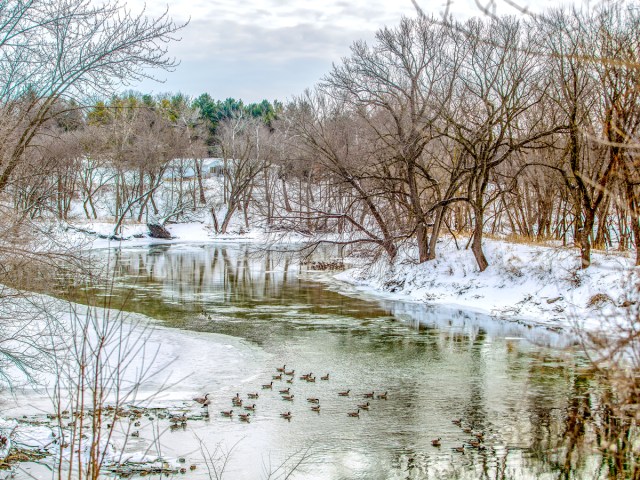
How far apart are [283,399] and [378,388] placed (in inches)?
75.2

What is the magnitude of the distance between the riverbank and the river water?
1321 mm

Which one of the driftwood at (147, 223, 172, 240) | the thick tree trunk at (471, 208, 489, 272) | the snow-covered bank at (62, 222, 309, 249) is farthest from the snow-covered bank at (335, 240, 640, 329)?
the driftwood at (147, 223, 172, 240)

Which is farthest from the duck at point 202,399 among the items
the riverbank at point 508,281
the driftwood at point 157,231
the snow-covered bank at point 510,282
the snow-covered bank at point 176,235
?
the driftwood at point 157,231

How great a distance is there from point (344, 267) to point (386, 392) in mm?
22347

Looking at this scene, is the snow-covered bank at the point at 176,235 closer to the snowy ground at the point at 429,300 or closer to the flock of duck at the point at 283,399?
the snowy ground at the point at 429,300

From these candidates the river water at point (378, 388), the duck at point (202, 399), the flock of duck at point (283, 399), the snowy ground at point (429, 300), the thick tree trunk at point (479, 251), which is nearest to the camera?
the river water at point (378, 388)

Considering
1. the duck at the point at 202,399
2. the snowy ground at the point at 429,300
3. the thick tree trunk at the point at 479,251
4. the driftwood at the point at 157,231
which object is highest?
the driftwood at the point at 157,231

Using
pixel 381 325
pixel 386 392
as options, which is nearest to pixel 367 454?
pixel 386 392

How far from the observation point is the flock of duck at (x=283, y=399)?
36.9 ft

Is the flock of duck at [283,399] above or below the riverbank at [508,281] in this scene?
below

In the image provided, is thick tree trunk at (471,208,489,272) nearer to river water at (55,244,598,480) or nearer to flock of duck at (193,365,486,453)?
river water at (55,244,598,480)

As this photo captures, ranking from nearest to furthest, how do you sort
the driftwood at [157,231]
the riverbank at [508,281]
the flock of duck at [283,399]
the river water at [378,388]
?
the river water at [378,388]
the flock of duck at [283,399]
the riverbank at [508,281]
the driftwood at [157,231]

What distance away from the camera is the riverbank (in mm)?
19969

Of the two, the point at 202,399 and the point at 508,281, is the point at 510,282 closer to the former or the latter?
the point at 508,281
